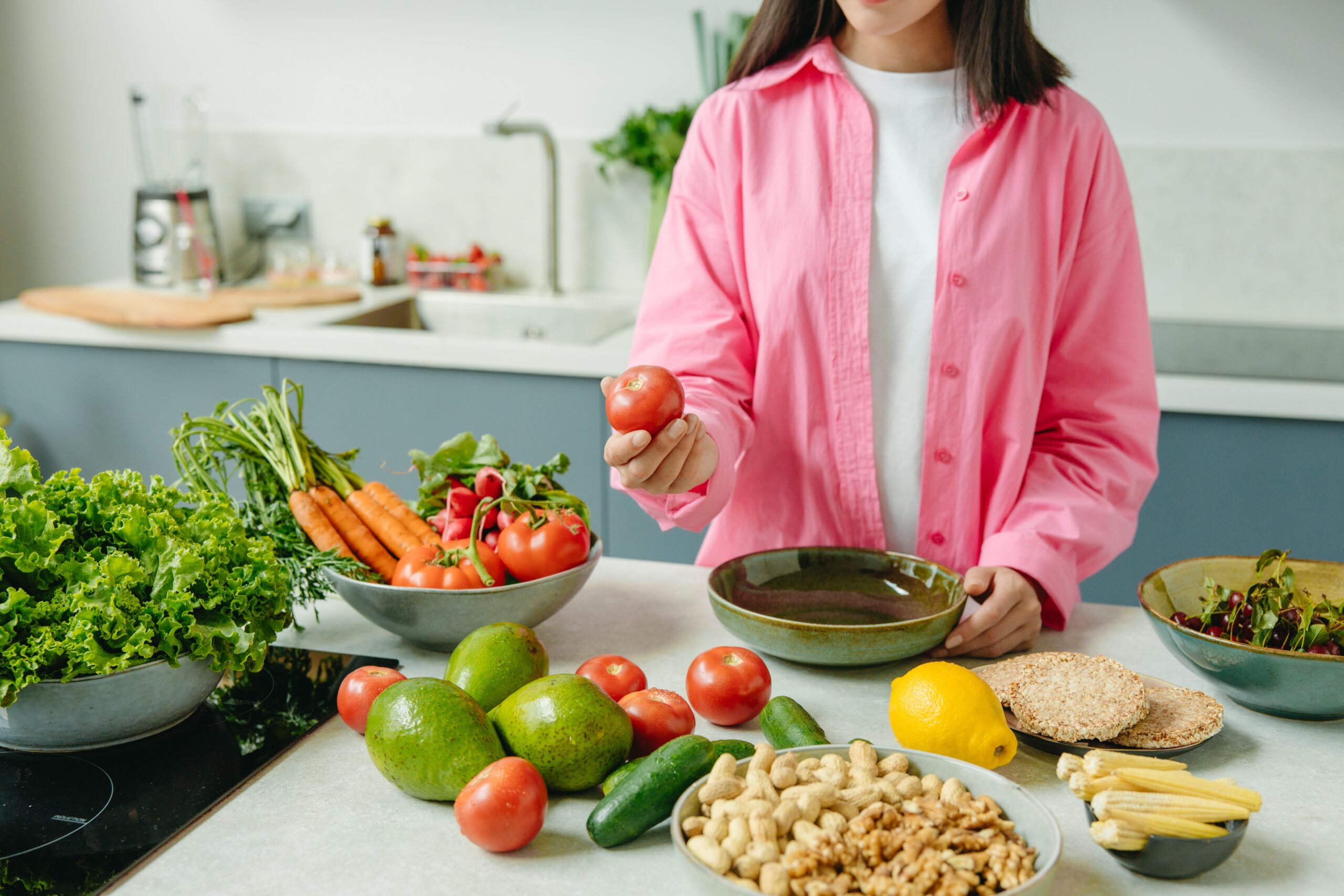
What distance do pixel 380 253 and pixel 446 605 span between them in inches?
78.7

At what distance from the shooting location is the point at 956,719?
83cm

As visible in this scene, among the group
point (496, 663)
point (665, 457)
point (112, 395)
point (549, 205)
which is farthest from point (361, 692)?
point (549, 205)

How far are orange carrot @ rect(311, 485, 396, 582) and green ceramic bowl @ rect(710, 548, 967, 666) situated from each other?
32cm

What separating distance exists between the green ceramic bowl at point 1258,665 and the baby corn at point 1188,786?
20 cm

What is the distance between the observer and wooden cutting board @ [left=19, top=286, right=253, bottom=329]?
Answer: 238cm

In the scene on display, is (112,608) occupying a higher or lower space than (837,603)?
higher

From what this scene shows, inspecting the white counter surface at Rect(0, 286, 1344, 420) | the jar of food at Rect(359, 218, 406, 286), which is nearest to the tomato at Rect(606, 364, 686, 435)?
the white counter surface at Rect(0, 286, 1344, 420)

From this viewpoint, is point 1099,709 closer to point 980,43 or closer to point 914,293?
point 914,293

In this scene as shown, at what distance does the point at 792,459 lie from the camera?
1376mm

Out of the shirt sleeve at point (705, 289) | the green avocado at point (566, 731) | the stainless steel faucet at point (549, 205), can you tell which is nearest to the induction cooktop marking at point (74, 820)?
the green avocado at point (566, 731)

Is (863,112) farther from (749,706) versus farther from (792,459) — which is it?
(749,706)

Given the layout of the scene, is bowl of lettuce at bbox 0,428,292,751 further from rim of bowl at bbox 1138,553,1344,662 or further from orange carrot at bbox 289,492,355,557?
rim of bowl at bbox 1138,553,1344,662

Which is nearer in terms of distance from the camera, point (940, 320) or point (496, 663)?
point (496, 663)

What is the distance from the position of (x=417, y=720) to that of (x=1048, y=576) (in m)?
0.67
